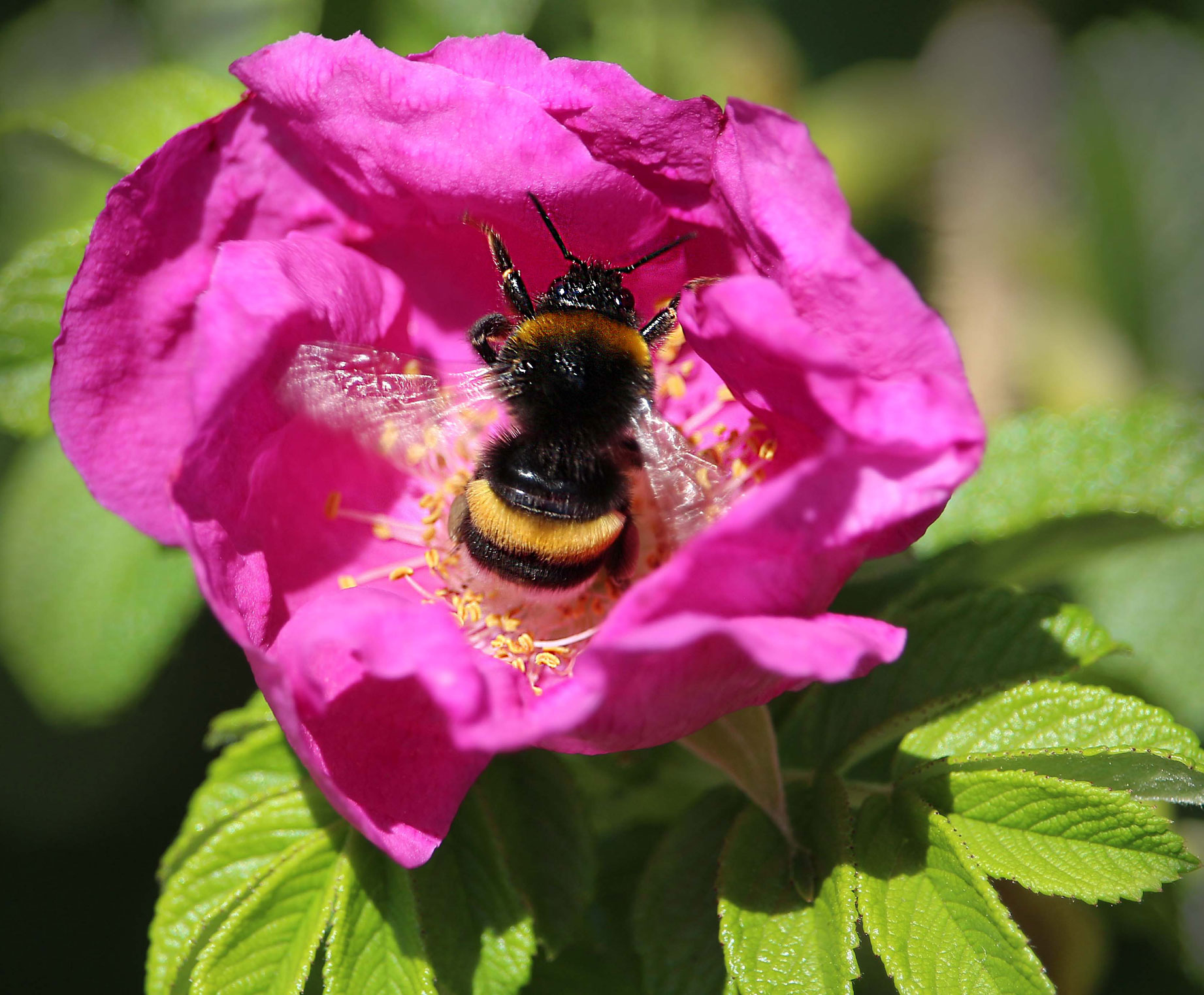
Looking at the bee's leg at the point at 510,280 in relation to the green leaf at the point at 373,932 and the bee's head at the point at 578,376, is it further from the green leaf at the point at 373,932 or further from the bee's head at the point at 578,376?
the green leaf at the point at 373,932

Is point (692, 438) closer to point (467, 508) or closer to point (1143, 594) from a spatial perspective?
point (467, 508)

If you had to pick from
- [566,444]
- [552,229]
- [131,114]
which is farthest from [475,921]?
[131,114]

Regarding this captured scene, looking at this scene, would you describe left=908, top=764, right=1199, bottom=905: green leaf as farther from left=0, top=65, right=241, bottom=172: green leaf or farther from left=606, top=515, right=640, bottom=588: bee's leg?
left=0, top=65, right=241, bottom=172: green leaf

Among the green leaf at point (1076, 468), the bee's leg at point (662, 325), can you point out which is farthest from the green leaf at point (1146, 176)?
the bee's leg at point (662, 325)

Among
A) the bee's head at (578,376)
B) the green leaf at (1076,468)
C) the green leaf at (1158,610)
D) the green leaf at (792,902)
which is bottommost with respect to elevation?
the green leaf at (1158,610)

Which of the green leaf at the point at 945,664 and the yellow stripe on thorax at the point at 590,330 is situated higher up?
the yellow stripe on thorax at the point at 590,330

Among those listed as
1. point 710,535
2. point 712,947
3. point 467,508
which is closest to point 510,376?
point 467,508

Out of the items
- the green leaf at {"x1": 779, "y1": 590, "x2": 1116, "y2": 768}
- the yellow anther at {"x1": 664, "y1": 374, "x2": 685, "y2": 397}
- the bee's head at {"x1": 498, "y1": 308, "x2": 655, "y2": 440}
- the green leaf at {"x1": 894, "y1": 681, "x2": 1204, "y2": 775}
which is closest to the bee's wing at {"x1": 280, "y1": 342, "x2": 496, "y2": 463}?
the bee's head at {"x1": 498, "y1": 308, "x2": 655, "y2": 440}
